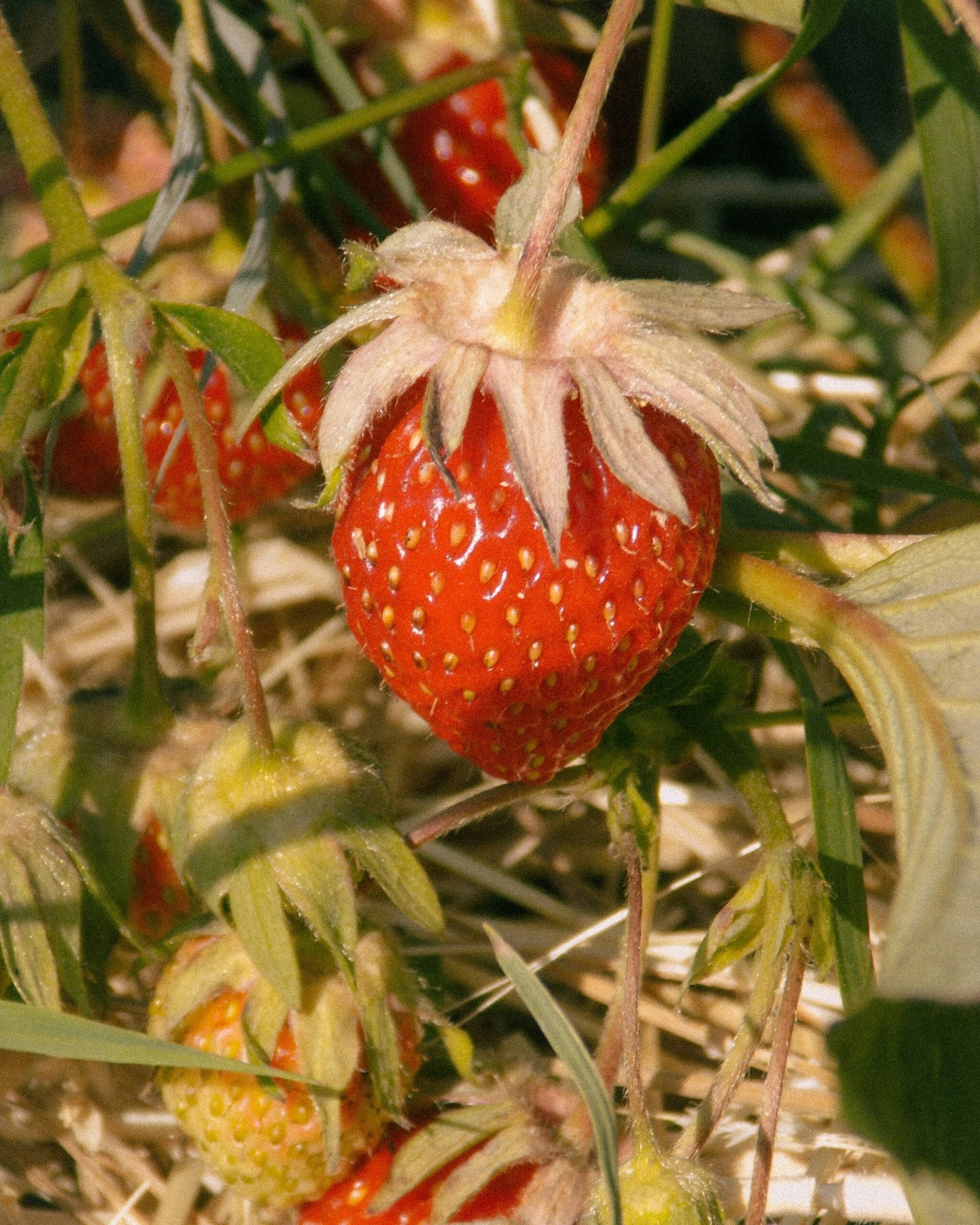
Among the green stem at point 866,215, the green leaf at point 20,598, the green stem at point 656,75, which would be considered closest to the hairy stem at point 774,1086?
the green leaf at point 20,598

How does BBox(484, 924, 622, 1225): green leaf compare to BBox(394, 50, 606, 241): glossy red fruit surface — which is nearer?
BBox(484, 924, 622, 1225): green leaf

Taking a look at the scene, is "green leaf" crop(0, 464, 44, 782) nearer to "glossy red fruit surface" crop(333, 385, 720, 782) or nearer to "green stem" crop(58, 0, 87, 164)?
"glossy red fruit surface" crop(333, 385, 720, 782)

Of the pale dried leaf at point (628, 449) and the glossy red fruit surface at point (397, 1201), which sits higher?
the pale dried leaf at point (628, 449)

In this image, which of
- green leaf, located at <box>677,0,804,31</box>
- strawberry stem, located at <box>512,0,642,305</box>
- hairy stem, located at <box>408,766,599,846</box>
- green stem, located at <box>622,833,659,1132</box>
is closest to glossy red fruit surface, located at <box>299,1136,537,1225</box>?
green stem, located at <box>622,833,659,1132</box>

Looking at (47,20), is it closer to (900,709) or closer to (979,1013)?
(900,709)

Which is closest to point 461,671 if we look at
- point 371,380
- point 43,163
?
point 371,380

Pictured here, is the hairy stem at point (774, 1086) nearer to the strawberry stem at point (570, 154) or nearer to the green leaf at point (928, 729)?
the green leaf at point (928, 729)

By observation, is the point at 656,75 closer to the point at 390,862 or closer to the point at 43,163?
the point at 43,163
